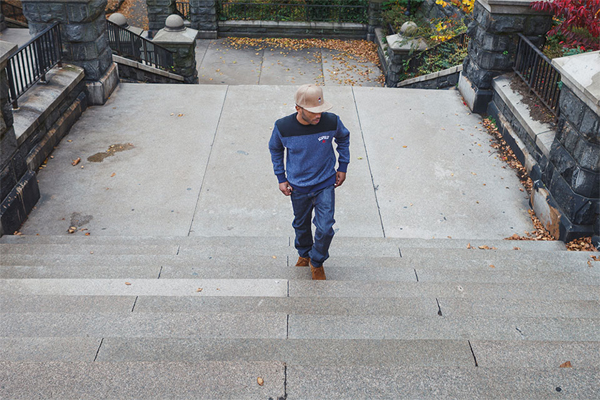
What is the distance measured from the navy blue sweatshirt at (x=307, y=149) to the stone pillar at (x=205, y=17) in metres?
14.2

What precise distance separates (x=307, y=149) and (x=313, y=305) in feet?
3.76

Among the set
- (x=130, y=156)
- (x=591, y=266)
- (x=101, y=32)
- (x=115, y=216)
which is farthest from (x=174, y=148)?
(x=591, y=266)

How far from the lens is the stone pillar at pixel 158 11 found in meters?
16.8

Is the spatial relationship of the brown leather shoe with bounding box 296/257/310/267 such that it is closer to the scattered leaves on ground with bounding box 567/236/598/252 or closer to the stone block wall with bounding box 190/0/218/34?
the scattered leaves on ground with bounding box 567/236/598/252

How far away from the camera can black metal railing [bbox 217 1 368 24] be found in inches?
690

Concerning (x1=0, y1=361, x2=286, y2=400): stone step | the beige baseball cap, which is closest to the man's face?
the beige baseball cap

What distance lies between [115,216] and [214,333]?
130 inches

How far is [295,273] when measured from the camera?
14.4 feet

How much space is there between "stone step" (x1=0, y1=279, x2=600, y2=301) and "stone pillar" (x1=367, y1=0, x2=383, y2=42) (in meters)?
14.6

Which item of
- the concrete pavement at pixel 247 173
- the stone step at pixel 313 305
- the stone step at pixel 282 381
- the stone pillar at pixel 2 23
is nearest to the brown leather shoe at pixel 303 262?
the stone step at pixel 313 305

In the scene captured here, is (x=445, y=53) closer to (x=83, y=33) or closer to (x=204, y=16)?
(x=83, y=33)

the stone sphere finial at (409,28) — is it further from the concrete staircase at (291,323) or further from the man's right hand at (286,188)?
the man's right hand at (286,188)

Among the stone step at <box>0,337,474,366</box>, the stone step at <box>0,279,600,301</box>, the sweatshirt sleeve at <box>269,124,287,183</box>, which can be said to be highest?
the sweatshirt sleeve at <box>269,124,287,183</box>

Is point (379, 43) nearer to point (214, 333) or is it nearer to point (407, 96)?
point (407, 96)
